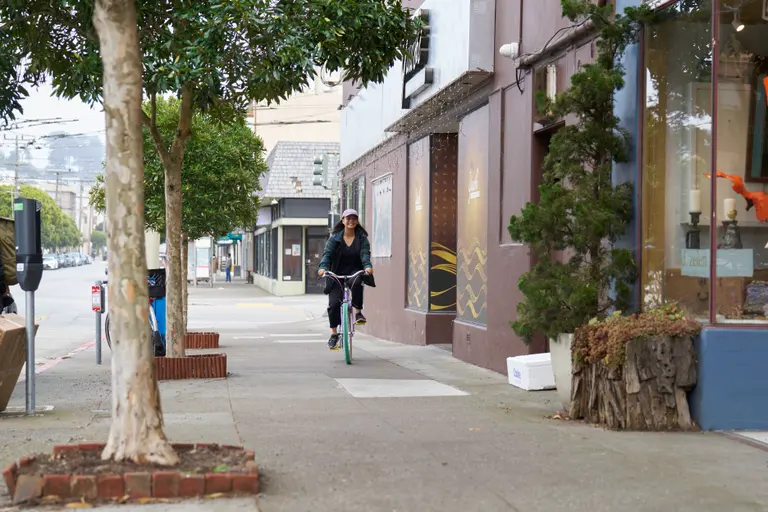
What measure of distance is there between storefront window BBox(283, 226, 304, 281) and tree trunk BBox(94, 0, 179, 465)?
125 feet

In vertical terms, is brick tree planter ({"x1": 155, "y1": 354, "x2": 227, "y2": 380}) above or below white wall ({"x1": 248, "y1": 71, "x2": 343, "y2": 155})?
below

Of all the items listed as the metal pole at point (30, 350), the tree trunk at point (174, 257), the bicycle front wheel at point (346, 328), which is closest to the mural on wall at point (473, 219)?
the bicycle front wheel at point (346, 328)

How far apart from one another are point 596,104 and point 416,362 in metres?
6.12

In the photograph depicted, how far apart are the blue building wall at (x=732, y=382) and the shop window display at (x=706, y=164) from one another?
0.27 m

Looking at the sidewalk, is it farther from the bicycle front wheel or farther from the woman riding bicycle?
the woman riding bicycle

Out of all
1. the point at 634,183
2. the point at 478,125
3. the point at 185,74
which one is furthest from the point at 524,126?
the point at 185,74

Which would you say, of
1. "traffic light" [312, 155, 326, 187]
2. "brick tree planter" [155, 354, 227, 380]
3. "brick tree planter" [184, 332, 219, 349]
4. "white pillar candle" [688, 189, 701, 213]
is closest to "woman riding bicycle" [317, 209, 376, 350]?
"brick tree planter" [155, 354, 227, 380]

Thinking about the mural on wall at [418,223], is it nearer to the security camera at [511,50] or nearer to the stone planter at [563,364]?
the security camera at [511,50]

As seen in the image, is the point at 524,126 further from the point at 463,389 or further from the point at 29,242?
the point at 29,242

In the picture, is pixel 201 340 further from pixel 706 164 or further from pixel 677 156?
pixel 706 164

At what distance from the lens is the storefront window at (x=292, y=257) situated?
43531mm

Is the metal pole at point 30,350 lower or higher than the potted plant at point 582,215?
lower

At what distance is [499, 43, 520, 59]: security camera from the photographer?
11.5m

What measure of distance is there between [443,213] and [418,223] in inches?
35.1
